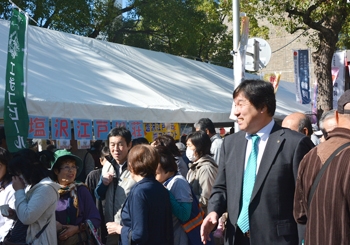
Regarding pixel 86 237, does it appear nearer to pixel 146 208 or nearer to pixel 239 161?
pixel 146 208

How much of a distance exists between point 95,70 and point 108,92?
115 centimetres

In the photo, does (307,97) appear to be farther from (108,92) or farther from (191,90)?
(108,92)

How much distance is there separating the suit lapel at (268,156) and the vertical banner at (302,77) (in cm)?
1205

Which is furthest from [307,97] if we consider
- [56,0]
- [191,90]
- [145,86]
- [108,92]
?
[56,0]

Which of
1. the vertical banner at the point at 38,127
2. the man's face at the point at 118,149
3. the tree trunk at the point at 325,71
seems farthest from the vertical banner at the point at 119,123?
the tree trunk at the point at 325,71

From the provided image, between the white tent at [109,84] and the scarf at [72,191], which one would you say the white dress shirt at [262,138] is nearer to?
the scarf at [72,191]

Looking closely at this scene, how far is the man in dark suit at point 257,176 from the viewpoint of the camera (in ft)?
10.3

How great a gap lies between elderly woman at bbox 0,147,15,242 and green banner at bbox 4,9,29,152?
4.47 feet

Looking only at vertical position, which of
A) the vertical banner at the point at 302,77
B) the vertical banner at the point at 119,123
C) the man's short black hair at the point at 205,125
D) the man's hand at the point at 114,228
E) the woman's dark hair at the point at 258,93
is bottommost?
the man's hand at the point at 114,228

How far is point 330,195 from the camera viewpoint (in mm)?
2199

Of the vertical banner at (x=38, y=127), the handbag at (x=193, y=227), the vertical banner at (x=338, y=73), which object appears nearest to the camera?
the handbag at (x=193, y=227)

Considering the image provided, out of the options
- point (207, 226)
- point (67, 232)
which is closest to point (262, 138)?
point (207, 226)

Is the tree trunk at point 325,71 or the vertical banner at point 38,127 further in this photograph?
the tree trunk at point 325,71

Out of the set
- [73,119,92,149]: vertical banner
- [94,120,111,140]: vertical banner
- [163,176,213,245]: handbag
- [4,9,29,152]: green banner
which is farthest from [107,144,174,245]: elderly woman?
[94,120,111,140]: vertical banner
